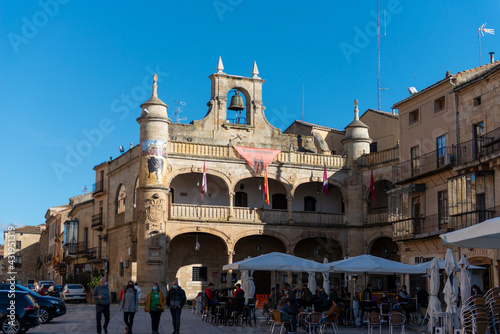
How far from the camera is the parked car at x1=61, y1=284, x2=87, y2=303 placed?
41.8 meters

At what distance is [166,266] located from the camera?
35781mm

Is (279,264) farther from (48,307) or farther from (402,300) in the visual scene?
(48,307)

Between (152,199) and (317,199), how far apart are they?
1142cm

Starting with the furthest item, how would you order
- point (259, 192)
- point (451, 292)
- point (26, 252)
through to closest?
point (26, 252) < point (259, 192) < point (451, 292)

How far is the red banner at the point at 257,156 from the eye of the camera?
37875 millimetres

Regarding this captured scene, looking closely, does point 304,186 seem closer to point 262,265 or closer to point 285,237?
point 285,237

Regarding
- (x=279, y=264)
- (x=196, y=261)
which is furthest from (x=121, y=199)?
(x=279, y=264)

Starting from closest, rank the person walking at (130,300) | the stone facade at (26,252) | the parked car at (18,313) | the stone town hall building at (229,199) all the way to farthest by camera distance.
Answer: the parked car at (18,313)
the person walking at (130,300)
the stone town hall building at (229,199)
the stone facade at (26,252)

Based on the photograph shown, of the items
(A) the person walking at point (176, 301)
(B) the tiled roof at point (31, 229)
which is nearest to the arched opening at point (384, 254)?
(A) the person walking at point (176, 301)

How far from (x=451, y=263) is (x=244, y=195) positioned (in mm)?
24832

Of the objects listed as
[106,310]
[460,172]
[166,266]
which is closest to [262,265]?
[106,310]

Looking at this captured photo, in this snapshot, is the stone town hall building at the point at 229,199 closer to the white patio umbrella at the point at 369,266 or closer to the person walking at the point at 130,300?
the white patio umbrella at the point at 369,266

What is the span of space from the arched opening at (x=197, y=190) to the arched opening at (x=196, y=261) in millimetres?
2060

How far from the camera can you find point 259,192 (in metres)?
40.7
